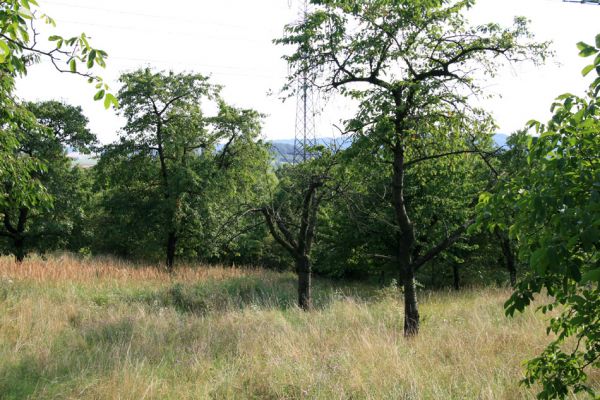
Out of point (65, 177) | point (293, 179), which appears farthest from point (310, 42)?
point (65, 177)

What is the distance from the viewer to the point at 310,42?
6.86m

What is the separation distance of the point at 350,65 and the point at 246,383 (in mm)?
4514

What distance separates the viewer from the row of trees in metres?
2.39

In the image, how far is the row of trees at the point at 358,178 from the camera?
239 cm

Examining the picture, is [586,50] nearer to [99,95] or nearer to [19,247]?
[99,95]

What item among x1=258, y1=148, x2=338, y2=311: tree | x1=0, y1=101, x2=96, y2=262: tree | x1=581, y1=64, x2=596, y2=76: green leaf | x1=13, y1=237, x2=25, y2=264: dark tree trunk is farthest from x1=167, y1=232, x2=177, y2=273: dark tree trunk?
x1=581, y1=64, x2=596, y2=76: green leaf

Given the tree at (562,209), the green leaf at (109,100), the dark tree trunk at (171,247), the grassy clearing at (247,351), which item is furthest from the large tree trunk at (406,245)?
the dark tree trunk at (171,247)

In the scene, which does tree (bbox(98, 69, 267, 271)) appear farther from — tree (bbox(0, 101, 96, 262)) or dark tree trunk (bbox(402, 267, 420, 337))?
dark tree trunk (bbox(402, 267, 420, 337))

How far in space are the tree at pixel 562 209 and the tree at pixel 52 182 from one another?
583 inches

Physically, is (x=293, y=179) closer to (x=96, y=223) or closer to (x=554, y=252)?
(x=554, y=252)

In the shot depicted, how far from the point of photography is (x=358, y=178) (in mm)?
7816

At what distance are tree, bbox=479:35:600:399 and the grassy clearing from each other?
2.09 metres

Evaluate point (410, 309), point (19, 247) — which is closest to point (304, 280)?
point (410, 309)

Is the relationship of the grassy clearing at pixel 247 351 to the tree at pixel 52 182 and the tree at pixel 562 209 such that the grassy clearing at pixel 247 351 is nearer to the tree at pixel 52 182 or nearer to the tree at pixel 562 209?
the tree at pixel 562 209
